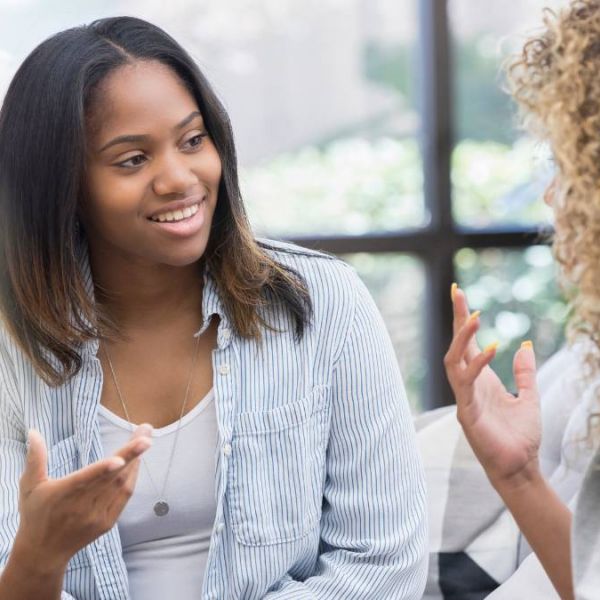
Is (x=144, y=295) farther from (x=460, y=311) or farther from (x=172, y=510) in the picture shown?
(x=460, y=311)

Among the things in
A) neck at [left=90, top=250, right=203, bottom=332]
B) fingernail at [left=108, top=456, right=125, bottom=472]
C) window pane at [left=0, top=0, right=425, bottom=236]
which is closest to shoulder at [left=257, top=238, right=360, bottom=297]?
neck at [left=90, top=250, right=203, bottom=332]

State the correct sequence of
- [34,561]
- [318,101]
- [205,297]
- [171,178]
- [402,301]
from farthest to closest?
[402,301], [318,101], [205,297], [171,178], [34,561]

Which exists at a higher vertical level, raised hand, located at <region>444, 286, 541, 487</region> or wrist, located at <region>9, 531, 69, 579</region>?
raised hand, located at <region>444, 286, 541, 487</region>

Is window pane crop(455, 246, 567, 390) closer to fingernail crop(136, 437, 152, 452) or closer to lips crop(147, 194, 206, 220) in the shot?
lips crop(147, 194, 206, 220)

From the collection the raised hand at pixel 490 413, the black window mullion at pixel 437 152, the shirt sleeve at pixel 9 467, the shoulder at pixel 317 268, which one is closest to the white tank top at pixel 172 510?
the shirt sleeve at pixel 9 467

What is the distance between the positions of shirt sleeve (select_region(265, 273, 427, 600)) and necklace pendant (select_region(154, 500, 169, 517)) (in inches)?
7.0

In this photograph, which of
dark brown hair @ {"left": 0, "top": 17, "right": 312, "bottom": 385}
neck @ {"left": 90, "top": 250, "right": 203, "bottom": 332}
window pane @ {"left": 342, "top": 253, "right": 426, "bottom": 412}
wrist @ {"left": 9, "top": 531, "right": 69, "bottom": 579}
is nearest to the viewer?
wrist @ {"left": 9, "top": 531, "right": 69, "bottom": 579}

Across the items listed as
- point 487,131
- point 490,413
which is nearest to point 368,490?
point 490,413

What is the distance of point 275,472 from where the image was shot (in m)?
1.49

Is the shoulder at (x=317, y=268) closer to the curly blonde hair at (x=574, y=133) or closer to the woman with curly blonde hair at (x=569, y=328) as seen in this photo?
the woman with curly blonde hair at (x=569, y=328)

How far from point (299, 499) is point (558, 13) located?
2.32 ft

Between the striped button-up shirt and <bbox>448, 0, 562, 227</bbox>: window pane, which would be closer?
the striped button-up shirt

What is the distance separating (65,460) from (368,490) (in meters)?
0.41

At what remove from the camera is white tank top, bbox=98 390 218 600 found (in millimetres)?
1474
